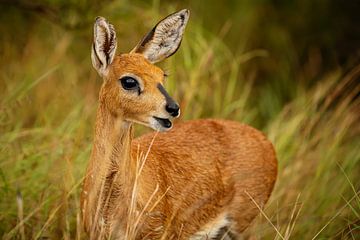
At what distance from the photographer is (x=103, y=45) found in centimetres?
523

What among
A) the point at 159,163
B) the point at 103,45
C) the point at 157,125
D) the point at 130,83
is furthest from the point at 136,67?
the point at 159,163

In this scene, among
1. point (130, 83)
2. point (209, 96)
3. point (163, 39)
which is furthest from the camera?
point (209, 96)

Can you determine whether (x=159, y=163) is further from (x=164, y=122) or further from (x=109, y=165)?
(x=164, y=122)

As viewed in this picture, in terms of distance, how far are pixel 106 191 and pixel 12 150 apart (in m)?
1.40

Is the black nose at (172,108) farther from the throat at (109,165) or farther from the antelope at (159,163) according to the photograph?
the throat at (109,165)

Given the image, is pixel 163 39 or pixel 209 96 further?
pixel 209 96

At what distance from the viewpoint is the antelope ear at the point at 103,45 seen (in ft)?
16.9

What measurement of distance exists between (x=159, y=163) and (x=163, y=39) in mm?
817

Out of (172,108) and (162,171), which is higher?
(172,108)

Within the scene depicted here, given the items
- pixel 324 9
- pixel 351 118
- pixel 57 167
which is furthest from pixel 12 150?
pixel 324 9

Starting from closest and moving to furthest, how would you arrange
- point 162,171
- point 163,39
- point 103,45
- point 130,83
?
1. point 130,83
2. point 103,45
3. point 163,39
4. point 162,171

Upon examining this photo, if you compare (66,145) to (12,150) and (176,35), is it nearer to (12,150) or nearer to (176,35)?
(12,150)

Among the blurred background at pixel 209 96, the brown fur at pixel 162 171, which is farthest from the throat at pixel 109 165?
the blurred background at pixel 209 96

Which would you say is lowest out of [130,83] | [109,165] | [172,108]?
[109,165]
